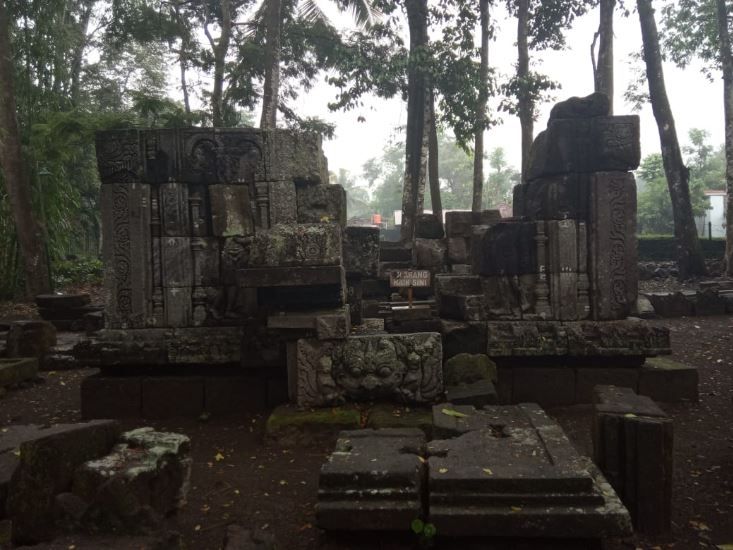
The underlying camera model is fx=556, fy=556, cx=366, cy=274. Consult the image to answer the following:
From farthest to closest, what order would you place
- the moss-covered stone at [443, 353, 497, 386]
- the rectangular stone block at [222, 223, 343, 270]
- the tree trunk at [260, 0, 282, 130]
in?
the tree trunk at [260, 0, 282, 130], the moss-covered stone at [443, 353, 497, 386], the rectangular stone block at [222, 223, 343, 270]

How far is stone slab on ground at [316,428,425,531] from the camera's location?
274cm

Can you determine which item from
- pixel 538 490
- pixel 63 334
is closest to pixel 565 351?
pixel 538 490

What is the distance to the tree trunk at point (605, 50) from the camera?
15.6m

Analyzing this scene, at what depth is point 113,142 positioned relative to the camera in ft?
18.1

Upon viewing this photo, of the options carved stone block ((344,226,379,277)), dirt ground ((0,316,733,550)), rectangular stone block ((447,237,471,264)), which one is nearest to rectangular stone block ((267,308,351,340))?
dirt ground ((0,316,733,550))

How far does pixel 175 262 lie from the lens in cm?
557

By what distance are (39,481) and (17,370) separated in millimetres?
5219

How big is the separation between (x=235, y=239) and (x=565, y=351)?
3464mm

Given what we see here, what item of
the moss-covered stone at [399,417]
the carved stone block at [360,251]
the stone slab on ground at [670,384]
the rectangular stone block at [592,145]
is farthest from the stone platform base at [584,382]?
the rectangular stone block at [592,145]

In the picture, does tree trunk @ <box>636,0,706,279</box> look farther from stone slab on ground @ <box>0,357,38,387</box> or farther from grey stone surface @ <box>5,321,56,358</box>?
stone slab on ground @ <box>0,357,38,387</box>

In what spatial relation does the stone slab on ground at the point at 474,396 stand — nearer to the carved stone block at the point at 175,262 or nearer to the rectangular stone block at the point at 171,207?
the carved stone block at the point at 175,262

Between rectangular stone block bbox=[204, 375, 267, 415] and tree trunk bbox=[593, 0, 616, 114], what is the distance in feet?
46.1

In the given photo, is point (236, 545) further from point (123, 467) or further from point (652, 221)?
point (652, 221)

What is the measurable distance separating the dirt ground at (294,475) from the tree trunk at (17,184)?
733 cm
